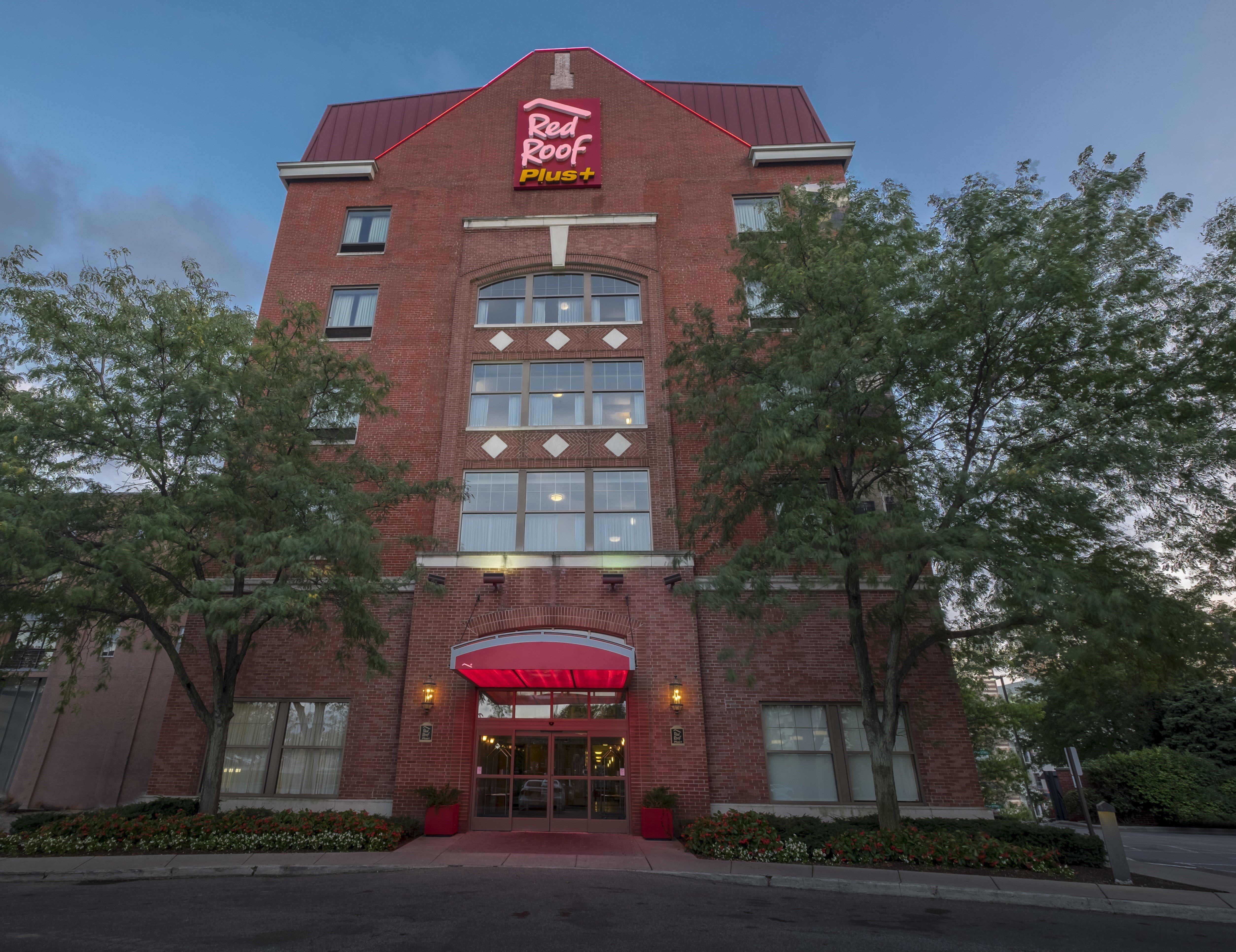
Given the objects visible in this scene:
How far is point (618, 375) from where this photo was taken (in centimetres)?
1966

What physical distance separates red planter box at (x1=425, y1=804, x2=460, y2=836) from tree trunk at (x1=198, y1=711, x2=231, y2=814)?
13.4 ft

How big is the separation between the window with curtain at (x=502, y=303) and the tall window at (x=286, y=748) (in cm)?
1156

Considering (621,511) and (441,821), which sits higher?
(621,511)

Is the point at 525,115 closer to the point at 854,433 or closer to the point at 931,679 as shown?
the point at 854,433

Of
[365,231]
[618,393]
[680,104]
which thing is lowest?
[618,393]

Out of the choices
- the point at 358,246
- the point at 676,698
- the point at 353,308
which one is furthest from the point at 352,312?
the point at 676,698

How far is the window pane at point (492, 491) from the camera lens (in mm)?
17953

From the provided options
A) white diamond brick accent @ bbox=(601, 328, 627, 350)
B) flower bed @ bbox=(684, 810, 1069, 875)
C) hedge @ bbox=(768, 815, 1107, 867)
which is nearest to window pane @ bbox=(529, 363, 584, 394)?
white diamond brick accent @ bbox=(601, 328, 627, 350)

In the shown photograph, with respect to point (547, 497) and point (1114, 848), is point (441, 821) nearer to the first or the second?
point (547, 497)

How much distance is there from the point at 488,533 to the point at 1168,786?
25983 millimetres

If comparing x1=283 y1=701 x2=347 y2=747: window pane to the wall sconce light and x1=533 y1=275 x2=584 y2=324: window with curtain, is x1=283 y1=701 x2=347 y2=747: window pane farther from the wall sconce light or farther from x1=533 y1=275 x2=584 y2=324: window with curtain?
x1=533 y1=275 x2=584 y2=324: window with curtain

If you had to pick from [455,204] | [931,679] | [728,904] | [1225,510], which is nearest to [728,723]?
[931,679]

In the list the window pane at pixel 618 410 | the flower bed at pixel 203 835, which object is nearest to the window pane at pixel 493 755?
the flower bed at pixel 203 835

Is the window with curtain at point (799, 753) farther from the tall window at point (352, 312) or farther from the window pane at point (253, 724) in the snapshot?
the tall window at point (352, 312)
